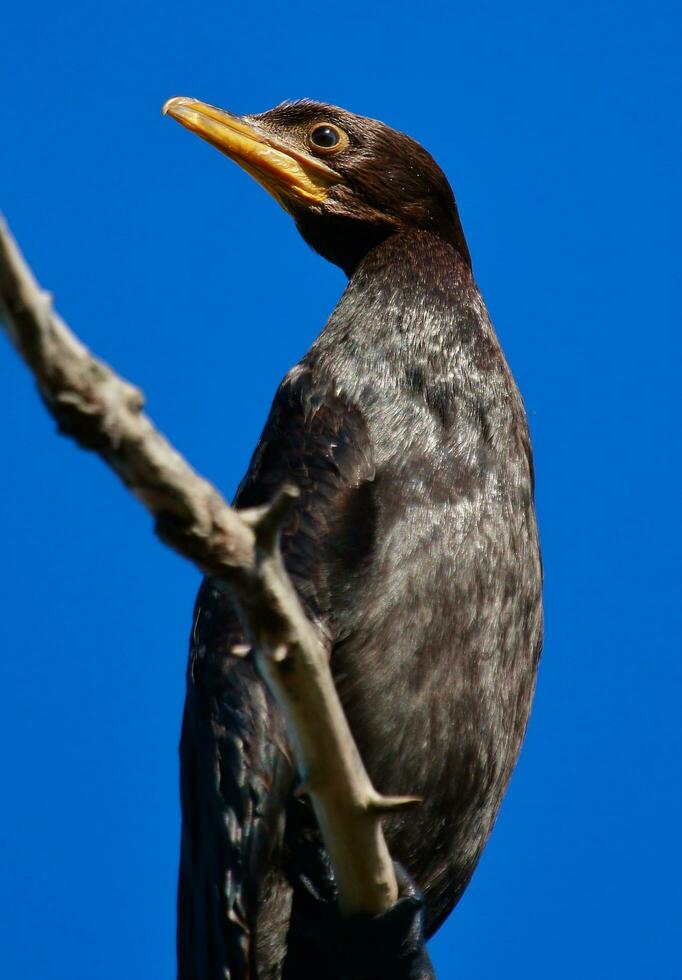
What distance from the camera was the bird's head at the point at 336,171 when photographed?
6980mm

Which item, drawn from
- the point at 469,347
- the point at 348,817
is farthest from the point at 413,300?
the point at 348,817

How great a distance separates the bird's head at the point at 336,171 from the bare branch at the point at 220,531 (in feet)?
12.7

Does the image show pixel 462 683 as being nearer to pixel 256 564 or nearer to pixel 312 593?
pixel 312 593

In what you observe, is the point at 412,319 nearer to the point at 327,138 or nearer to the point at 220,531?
the point at 327,138

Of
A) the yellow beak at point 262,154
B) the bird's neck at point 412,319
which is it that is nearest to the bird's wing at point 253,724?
the bird's neck at point 412,319

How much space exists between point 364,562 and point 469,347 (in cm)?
131

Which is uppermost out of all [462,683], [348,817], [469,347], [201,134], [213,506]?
[201,134]

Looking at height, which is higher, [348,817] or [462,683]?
[462,683]

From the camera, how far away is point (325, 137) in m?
7.29

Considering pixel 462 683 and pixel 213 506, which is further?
pixel 462 683

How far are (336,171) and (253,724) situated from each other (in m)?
3.12

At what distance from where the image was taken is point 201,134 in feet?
23.7

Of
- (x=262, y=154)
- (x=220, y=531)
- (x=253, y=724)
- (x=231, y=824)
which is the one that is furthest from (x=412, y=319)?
(x=220, y=531)

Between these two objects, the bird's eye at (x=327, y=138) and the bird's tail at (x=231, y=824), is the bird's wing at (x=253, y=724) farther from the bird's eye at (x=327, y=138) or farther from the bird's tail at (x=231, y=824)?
the bird's eye at (x=327, y=138)
